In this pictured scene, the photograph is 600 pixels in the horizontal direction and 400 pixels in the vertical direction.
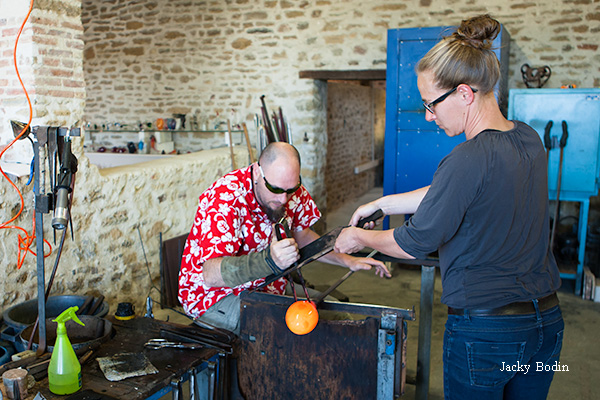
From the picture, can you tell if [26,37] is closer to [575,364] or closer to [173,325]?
[173,325]

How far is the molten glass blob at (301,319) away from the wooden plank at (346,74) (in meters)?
5.05

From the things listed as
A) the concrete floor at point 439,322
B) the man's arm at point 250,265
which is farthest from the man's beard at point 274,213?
the concrete floor at point 439,322

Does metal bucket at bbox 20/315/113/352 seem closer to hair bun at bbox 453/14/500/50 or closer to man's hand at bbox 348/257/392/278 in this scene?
man's hand at bbox 348/257/392/278

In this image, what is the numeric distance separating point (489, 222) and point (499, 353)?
0.44 metres

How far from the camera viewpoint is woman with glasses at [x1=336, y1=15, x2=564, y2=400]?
157cm

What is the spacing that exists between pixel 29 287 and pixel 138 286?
1.05 meters

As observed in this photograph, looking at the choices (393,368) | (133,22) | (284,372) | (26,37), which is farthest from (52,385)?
(133,22)

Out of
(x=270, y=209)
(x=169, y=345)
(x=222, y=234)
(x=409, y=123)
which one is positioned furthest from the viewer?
(x=409, y=123)

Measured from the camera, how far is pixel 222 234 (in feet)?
7.86

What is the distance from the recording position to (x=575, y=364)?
12.3 ft

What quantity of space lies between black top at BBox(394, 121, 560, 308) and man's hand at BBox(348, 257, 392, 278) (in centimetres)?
85

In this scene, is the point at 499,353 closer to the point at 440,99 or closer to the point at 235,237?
the point at 440,99

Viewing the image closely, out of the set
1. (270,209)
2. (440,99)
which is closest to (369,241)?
(440,99)

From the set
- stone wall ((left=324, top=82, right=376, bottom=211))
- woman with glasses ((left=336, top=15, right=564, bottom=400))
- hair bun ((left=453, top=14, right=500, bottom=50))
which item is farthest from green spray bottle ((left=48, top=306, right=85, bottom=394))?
stone wall ((left=324, top=82, right=376, bottom=211))
